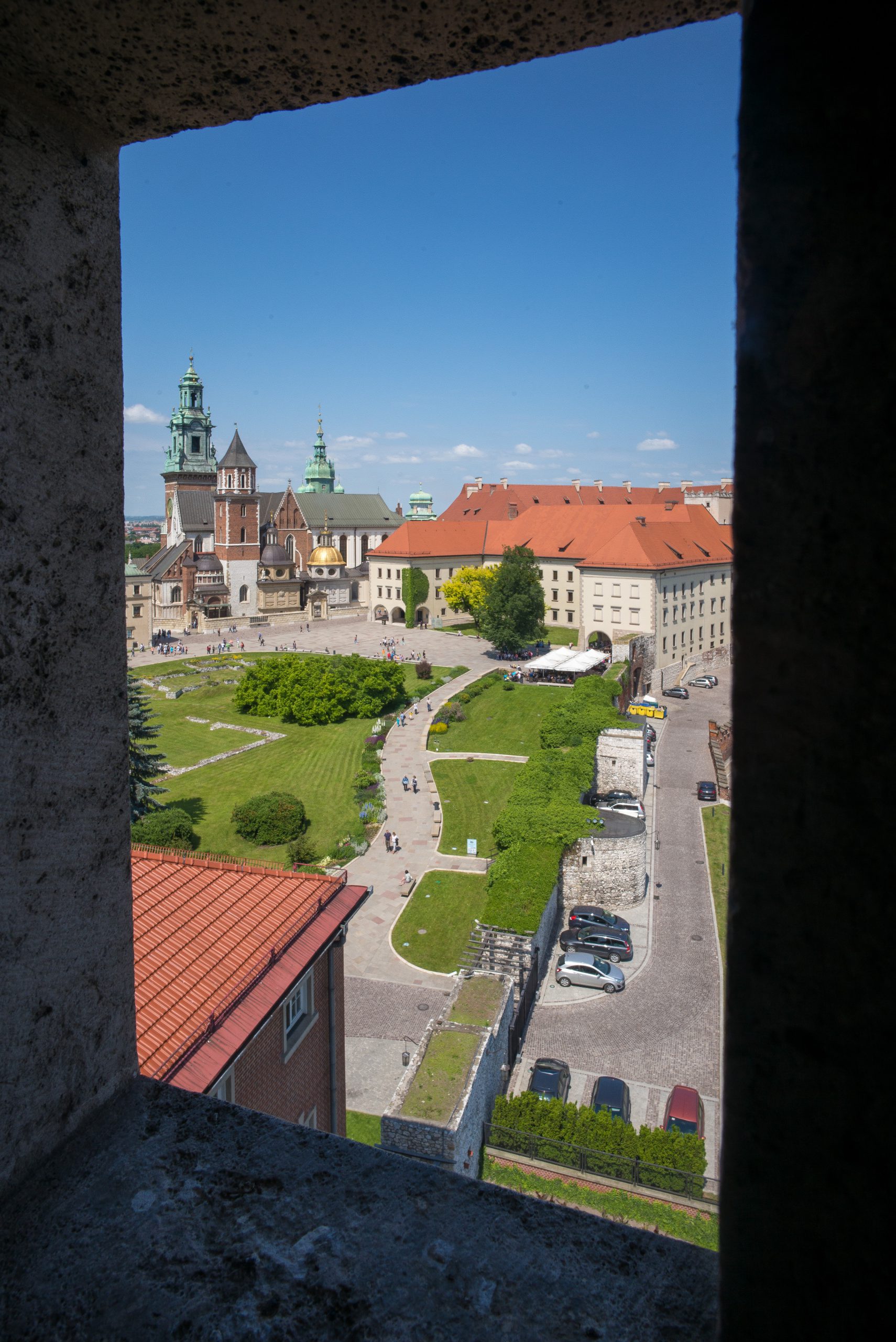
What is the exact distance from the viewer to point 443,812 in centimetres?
2589

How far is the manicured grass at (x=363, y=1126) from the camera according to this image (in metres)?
12.6

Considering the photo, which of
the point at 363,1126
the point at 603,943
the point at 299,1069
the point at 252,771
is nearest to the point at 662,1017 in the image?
the point at 603,943

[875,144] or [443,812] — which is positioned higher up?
[875,144]

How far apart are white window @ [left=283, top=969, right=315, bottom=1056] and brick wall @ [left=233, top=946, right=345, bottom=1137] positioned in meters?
0.09

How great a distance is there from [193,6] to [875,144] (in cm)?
124

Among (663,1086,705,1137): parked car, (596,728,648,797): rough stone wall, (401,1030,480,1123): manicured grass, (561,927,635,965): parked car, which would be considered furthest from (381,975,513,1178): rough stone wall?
(596,728,648,797): rough stone wall

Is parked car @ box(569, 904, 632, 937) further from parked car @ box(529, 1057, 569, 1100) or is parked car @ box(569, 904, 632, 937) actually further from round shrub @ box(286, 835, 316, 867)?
round shrub @ box(286, 835, 316, 867)

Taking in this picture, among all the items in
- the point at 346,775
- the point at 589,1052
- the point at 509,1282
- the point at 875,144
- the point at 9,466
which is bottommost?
the point at 589,1052

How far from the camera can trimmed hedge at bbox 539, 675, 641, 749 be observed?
91.0 feet

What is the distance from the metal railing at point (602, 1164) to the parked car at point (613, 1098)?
3.19ft

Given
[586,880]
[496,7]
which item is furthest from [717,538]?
[496,7]

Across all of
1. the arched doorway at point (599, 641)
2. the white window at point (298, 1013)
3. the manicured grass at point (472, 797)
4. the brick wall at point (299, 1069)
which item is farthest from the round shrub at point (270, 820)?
the arched doorway at point (599, 641)

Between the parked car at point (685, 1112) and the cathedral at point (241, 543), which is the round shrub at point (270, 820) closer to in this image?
the parked car at point (685, 1112)

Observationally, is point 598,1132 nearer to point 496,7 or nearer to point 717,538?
point 496,7
